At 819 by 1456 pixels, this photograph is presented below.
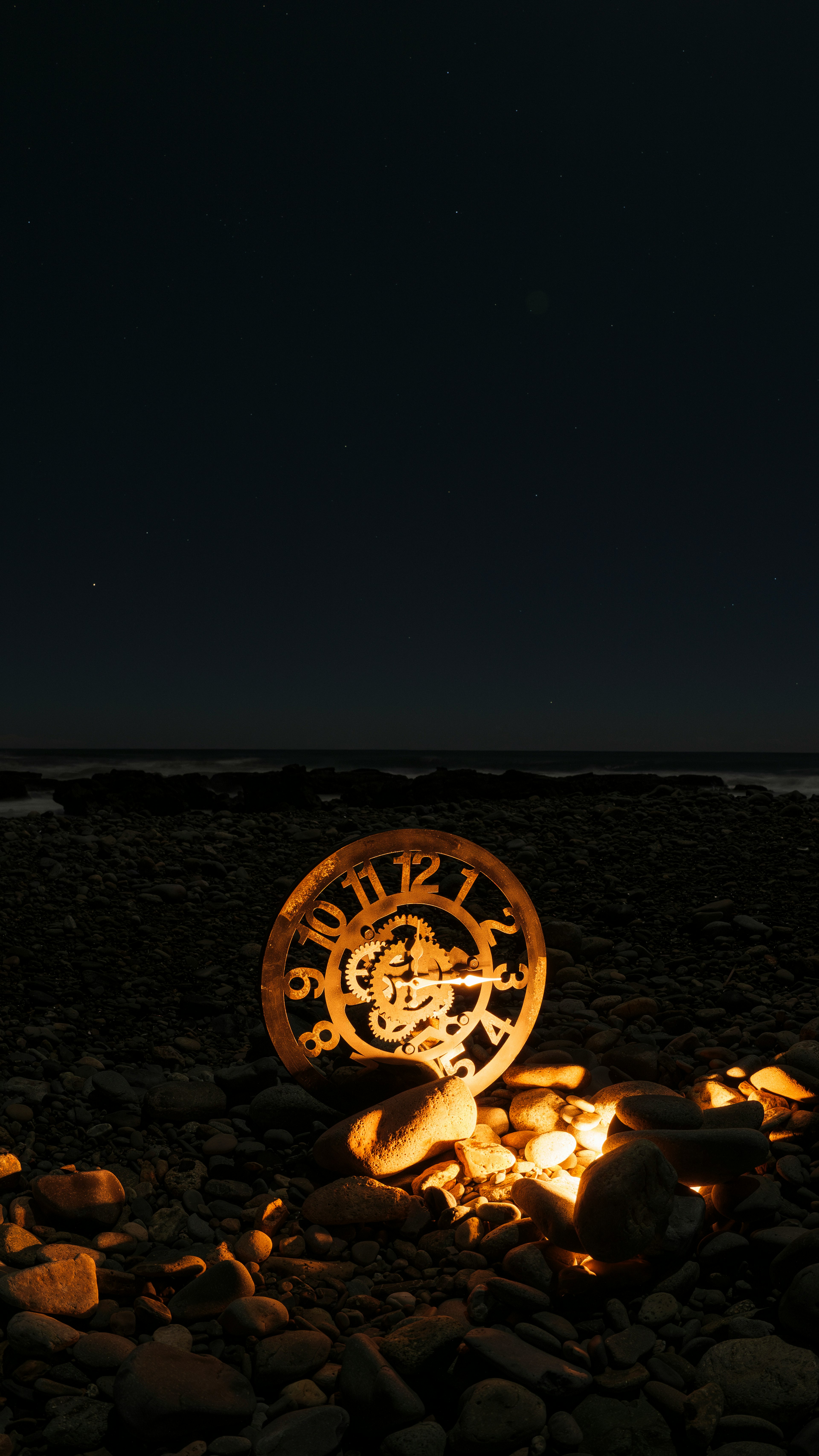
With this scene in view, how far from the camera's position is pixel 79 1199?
3205mm

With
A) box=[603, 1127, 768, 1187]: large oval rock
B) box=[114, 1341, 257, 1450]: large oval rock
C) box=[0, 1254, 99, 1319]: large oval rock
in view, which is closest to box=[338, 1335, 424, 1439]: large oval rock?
box=[114, 1341, 257, 1450]: large oval rock

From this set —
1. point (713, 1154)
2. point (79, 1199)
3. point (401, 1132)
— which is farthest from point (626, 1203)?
point (79, 1199)

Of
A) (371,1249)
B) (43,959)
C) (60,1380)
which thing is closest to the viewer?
(60,1380)

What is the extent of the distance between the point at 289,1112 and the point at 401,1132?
0.75 metres

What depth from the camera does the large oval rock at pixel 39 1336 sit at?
2.51m

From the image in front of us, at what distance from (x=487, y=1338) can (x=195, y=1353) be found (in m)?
0.86

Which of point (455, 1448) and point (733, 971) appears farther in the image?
point (733, 971)

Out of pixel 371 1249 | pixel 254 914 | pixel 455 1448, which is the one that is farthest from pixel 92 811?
pixel 455 1448

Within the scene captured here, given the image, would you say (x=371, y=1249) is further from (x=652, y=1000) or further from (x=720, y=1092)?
(x=652, y=1000)

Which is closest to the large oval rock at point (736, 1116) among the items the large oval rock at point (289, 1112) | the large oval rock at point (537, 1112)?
the large oval rock at point (537, 1112)

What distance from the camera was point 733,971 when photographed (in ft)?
18.3

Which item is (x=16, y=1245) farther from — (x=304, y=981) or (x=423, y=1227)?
(x=423, y=1227)

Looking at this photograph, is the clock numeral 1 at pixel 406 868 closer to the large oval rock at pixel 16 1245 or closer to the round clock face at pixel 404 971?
the round clock face at pixel 404 971

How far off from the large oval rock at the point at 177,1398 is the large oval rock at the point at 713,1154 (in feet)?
4.61
